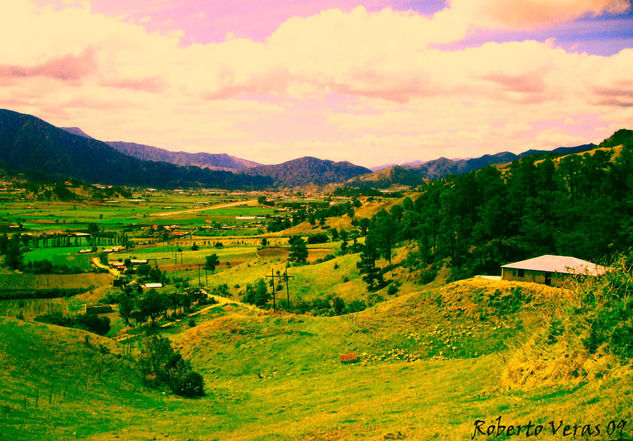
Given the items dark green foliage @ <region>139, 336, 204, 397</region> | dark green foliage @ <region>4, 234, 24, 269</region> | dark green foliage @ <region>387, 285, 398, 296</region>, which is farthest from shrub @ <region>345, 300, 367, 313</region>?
dark green foliage @ <region>4, 234, 24, 269</region>

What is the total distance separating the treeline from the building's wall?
7307mm

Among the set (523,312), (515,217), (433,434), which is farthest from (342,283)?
(433,434)

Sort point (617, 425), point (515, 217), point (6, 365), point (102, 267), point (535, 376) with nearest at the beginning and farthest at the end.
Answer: point (617, 425) → point (535, 376) → point (6, 365) → point (515, 217) → point (102, 267)

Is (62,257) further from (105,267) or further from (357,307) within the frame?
(357,307)

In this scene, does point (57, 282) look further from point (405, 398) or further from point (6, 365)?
point (405, 398)

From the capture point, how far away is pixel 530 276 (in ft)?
137

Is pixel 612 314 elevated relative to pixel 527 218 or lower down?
lower down

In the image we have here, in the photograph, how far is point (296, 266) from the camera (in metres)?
91.8

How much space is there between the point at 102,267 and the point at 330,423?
106 meters

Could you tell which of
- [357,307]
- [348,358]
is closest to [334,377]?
[348,358]

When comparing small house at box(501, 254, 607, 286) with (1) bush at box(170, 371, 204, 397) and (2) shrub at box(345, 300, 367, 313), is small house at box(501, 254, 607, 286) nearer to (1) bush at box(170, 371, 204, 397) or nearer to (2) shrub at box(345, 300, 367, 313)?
(2) shrub at box(345, 300, 367, 313)

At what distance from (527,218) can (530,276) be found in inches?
497

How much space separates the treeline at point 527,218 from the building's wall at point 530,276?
731cm

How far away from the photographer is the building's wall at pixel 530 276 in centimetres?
3951
